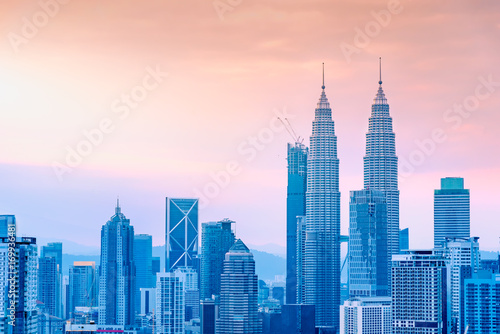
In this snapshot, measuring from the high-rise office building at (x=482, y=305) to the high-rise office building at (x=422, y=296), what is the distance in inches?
197

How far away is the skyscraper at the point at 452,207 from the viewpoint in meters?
103

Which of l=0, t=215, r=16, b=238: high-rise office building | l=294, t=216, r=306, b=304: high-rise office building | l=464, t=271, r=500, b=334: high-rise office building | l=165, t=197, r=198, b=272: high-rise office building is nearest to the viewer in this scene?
l=0, t=215, r=16, b=238: high-rise office building

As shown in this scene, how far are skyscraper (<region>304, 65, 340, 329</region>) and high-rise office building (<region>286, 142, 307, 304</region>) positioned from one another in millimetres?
959

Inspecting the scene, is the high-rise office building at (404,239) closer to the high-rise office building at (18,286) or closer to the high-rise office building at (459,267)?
the high-rise office building at (459,267)

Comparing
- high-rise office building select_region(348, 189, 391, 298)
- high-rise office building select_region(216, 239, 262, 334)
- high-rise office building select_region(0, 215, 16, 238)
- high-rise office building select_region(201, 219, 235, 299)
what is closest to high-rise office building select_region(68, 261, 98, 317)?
high-rise office building select_region(201, 219, 235, 299)

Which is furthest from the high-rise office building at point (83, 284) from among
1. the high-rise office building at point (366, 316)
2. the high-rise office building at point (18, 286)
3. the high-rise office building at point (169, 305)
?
the high-rise office building at point (18, 286)

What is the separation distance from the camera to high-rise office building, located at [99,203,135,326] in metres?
107

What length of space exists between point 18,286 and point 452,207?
185 feet

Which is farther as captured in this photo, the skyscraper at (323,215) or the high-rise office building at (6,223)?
the skyscraper at (323,215)

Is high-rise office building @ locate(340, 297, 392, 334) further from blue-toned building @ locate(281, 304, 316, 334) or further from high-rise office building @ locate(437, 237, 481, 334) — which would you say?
high-rise office building @ locate(437, 237, 481, 334)

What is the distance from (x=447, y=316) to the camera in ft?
238

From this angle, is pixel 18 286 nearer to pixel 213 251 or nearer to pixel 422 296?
pixel 422 296

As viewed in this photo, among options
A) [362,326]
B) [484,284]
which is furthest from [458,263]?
[362,326]

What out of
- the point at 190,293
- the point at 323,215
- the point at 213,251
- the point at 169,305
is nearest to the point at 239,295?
the point at 169,305
